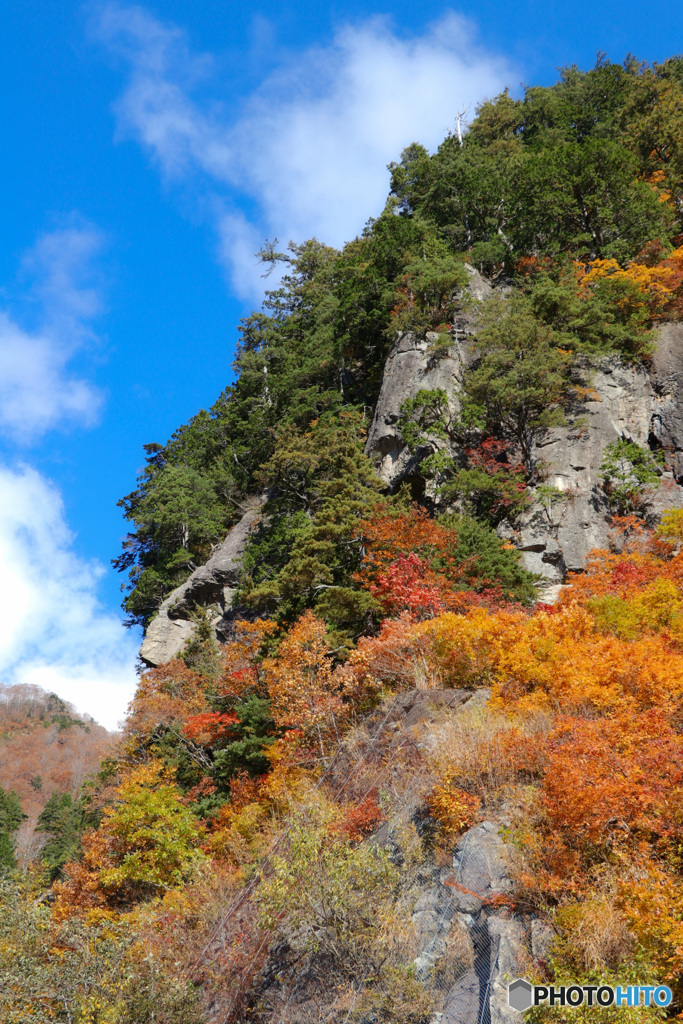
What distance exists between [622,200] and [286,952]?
99.6 feet

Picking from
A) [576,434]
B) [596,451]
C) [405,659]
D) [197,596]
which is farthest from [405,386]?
[405,659]

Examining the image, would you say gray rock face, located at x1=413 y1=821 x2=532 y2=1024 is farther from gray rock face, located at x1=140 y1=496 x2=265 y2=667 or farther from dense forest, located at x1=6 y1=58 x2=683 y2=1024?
gray rock face, located at x1=140 y1=496 x2=265 y2=667

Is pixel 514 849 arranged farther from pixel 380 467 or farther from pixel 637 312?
pixel 637 312

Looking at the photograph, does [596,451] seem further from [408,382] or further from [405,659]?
[405,659]

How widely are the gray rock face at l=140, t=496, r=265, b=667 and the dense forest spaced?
2439 mm

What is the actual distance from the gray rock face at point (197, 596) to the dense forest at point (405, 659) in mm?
2439

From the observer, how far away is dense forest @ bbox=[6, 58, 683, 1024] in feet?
26.7

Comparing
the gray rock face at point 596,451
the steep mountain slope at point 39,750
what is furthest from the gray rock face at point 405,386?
the steep mountain slope at point 39,750

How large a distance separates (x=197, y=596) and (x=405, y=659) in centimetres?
1757

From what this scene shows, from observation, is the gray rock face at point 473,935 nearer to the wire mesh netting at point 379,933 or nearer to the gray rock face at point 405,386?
the wire mesh netting at point 379,933

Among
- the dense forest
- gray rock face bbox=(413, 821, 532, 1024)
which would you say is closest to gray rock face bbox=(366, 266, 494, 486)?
the dense forest

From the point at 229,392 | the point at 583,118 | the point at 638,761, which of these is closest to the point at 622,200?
the point at 583,118

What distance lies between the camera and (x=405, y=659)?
48.2 feet

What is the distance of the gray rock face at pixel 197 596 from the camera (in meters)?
29.2
